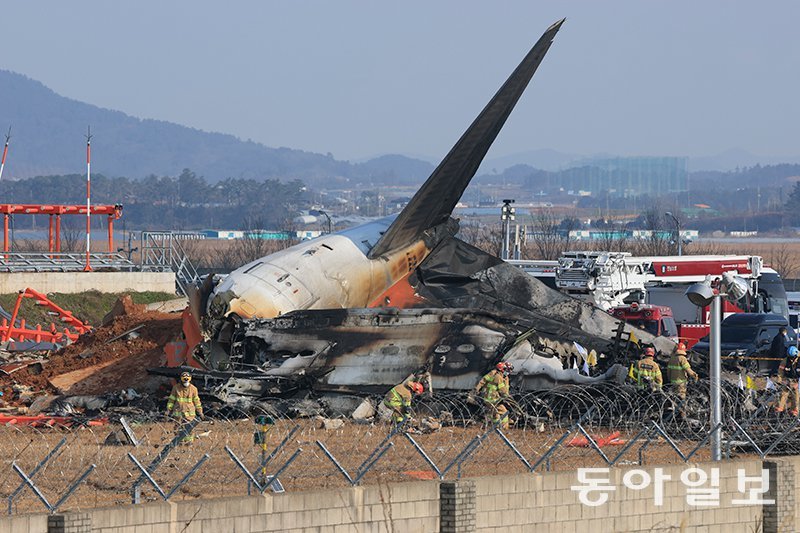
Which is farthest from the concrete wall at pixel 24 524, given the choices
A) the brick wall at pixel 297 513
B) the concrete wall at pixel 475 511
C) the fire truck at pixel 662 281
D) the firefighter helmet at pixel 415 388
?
the fire truck at pixel 662 281

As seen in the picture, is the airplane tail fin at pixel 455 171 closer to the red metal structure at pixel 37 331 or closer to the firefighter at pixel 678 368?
the firefighter at pixel 678 368

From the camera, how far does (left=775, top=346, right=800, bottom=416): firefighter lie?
3012cm

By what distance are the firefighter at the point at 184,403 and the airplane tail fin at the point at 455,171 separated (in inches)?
375

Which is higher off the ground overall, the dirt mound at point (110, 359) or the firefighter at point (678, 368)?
the firefighter at point (678, 368)

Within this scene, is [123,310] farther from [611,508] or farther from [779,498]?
[779,498]

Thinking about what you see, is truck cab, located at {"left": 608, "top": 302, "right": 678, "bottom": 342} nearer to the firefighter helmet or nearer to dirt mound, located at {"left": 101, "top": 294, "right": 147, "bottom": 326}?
dirt mound, located at {"left": 101, "top": 294, "right": 147, "bottom": 326}

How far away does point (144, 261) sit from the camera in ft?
231

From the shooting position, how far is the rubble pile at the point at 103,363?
111ft

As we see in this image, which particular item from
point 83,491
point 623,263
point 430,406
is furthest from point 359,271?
point 623,263

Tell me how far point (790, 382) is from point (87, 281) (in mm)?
38992

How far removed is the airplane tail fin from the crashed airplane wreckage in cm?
5

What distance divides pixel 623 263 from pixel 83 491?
38.9m

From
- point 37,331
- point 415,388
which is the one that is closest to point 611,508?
point 415,388

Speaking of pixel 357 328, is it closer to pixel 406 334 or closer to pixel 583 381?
pixel 406 334
